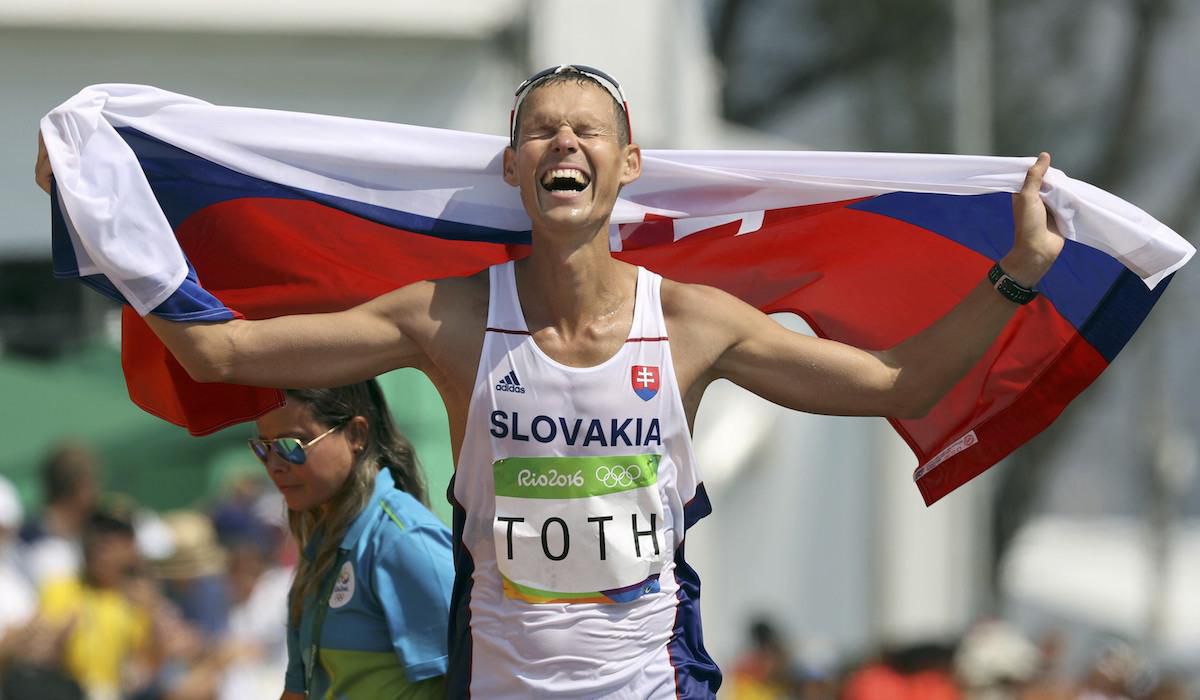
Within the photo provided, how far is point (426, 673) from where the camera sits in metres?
4.49

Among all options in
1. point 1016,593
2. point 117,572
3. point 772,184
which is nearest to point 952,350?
point 772,184

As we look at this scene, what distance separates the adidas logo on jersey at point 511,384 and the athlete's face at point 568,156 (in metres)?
0.32

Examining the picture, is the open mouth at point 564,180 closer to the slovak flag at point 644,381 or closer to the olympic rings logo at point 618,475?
the slovak flag at point 644,381

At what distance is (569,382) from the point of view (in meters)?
4.04

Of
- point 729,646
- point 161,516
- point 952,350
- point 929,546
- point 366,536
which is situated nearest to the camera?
point 952,350

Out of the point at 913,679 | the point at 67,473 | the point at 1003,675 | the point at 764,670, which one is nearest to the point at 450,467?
the point at 67,473

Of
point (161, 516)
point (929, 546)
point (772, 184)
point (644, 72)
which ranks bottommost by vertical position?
point (929, 546)

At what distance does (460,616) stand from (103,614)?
427 centimetres

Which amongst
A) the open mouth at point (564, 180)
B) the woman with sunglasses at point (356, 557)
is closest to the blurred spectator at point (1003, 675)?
the woman with sunglasses at point (356, 557)

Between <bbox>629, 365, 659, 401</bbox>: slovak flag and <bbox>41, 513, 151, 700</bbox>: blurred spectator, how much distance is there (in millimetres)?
4419

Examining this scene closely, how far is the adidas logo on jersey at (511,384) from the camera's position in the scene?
4.04m

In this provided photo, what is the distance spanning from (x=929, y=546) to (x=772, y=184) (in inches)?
540

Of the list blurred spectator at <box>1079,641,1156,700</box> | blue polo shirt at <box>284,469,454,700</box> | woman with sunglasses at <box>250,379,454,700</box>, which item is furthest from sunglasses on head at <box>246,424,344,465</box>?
blurred spectator at <box>1079,641,1156,700</box>

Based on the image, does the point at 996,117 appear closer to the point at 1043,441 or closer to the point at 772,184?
the point at 1043,441
